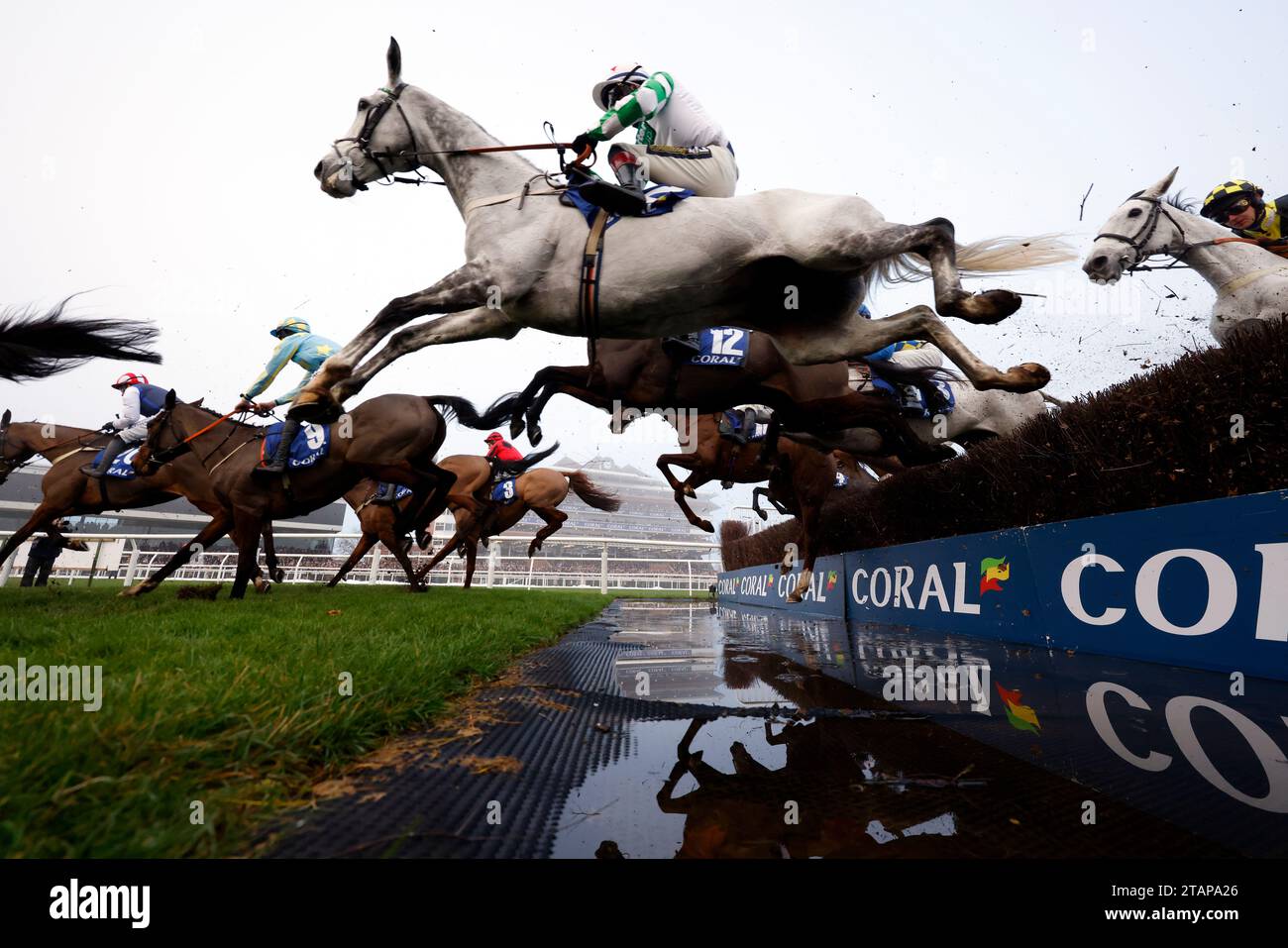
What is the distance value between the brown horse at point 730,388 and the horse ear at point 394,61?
241cm

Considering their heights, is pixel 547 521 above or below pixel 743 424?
below

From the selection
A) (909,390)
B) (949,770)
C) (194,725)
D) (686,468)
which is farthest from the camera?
(686,468)

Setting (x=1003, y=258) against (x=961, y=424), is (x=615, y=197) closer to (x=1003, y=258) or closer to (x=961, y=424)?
(x=1003, y=258)

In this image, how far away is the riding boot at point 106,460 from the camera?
7598 millimetres

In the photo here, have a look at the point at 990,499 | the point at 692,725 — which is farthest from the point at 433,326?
the point at 990,499

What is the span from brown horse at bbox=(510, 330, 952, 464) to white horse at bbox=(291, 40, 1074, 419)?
1.53 m

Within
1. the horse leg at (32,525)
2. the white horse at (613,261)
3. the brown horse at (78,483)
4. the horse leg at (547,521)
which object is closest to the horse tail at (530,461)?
the horse leg at (547,521)

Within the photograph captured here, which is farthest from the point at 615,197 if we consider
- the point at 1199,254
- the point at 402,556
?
the point at 402,556

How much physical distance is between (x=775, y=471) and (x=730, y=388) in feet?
7.57

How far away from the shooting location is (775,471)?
724 centimetres

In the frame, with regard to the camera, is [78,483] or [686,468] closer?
[78,483]

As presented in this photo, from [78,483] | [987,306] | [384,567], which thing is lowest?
[384,567]
